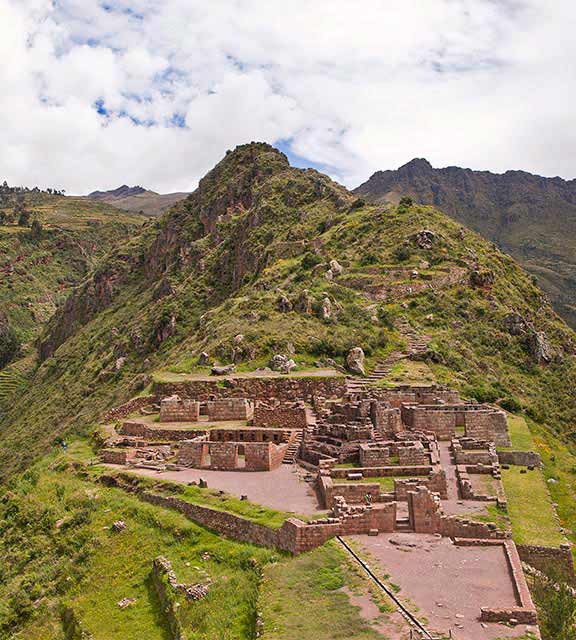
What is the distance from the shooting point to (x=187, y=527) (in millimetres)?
18594

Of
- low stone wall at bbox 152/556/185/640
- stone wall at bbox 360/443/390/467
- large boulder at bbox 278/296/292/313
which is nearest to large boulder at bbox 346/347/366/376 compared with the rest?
large boulder at bbox 278/296/292/313

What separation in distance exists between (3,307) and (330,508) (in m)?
132

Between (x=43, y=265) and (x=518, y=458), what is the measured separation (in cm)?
14537

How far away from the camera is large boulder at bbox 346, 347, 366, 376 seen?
37.6m

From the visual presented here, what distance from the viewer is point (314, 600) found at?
42.6 feet

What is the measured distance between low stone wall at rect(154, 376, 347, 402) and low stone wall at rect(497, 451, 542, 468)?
945 cm

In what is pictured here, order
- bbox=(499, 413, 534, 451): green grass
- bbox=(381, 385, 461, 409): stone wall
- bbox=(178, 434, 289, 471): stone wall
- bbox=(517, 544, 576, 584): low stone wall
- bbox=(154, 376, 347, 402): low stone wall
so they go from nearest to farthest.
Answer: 1. bbox=(517, 544, 576, 584): low stone wall
2. bbox=(178, 434, 289, 471): stone wall
3. bbox=(499, 413, 534, 451): green grass
4. bbox=(381, 385, 461, 409): stone wall
5. bbox=(154, 376, 347, 402): low stone wall

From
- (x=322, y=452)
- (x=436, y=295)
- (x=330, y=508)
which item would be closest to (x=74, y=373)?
(x=436, y=295)

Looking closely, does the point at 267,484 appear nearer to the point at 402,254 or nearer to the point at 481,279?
the point at 481,279

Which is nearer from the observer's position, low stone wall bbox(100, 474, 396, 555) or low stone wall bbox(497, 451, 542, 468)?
low stone wall bbox(100, 474, 396, 555)

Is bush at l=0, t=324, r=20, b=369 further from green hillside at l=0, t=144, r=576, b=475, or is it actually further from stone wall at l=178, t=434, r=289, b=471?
stone wall at l=178, t=434, r=289, b=471

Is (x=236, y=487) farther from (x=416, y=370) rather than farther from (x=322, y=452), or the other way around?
(x=416, y=370)

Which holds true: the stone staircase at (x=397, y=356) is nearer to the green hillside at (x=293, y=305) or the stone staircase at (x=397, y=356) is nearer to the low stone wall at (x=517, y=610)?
the green hillside at (x=293, y=305)

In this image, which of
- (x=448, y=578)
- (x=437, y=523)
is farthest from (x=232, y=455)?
(x=448, y=578)
